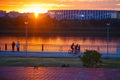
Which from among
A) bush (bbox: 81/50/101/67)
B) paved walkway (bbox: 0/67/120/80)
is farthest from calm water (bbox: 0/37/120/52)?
paved walkway (bbox: 0/67/120/80)

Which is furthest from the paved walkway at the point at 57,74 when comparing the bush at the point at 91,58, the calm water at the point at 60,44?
the calm water at the point at 60,44

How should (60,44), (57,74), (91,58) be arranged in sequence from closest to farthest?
(57,74) < (91,58) < (60,44)

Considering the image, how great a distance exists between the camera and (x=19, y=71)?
43.1 feet

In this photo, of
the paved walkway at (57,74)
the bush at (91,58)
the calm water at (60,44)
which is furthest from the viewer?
the calm water at (60,44)

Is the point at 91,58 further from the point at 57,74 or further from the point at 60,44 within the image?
the point at 60,44

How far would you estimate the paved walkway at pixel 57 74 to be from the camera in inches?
456

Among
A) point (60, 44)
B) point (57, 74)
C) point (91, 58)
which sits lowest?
point (57, 74)

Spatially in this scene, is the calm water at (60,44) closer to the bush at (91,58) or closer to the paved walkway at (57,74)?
the bush at (91,58)

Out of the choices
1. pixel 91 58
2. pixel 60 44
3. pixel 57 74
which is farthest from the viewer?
pixel 60 44

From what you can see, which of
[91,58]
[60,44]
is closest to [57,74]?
[91,58]

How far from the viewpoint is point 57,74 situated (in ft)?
40.5

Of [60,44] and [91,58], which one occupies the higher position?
[60,44]

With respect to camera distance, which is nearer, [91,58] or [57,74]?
[57,74]

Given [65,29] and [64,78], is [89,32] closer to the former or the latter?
[65,29]
